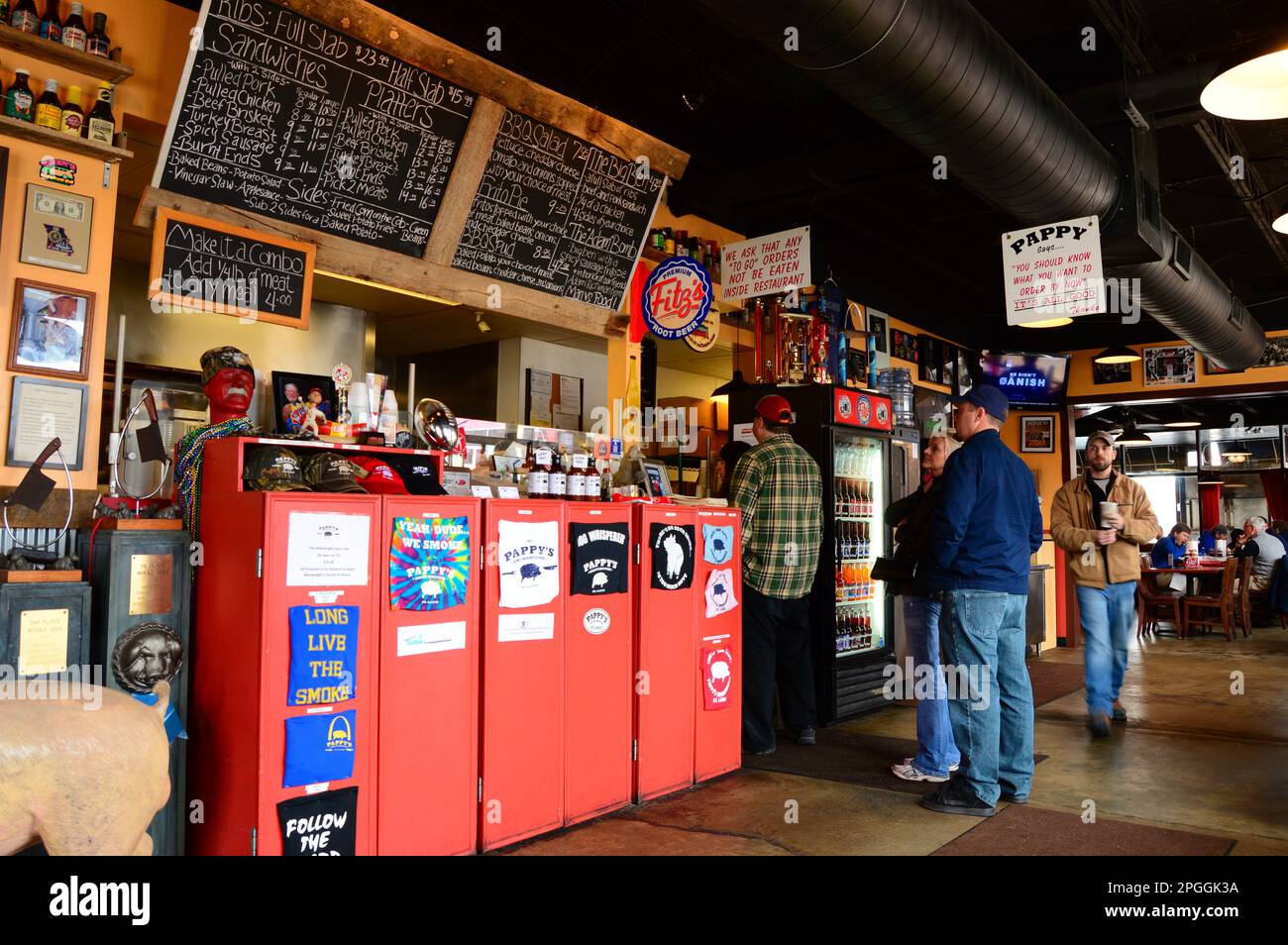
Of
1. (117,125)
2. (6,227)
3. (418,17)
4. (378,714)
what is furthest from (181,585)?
(418,17)

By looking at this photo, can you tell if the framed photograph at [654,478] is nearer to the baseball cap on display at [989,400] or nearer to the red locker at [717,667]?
the red locker at [717,667]

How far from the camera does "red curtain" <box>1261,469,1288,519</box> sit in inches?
765

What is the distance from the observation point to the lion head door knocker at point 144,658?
2.96m

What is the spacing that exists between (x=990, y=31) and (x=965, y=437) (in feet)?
6.45

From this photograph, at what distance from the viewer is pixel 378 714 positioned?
3344mm

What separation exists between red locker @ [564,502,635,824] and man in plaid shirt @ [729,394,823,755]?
46.8 inches

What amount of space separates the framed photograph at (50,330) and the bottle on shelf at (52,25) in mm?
978

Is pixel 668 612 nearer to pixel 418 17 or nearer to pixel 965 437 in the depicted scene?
pixel 965 437

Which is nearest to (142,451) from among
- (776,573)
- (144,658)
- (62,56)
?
(144,658)

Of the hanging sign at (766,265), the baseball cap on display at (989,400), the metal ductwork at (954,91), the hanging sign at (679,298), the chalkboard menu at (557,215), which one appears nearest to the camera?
the metal ductwork at (954,91)

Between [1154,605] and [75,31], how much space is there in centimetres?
1313

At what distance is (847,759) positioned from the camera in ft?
17.4

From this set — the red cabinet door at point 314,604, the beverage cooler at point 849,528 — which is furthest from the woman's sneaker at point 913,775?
the red cabinet door at point 314,604

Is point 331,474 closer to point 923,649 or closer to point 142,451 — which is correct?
point 142,451
